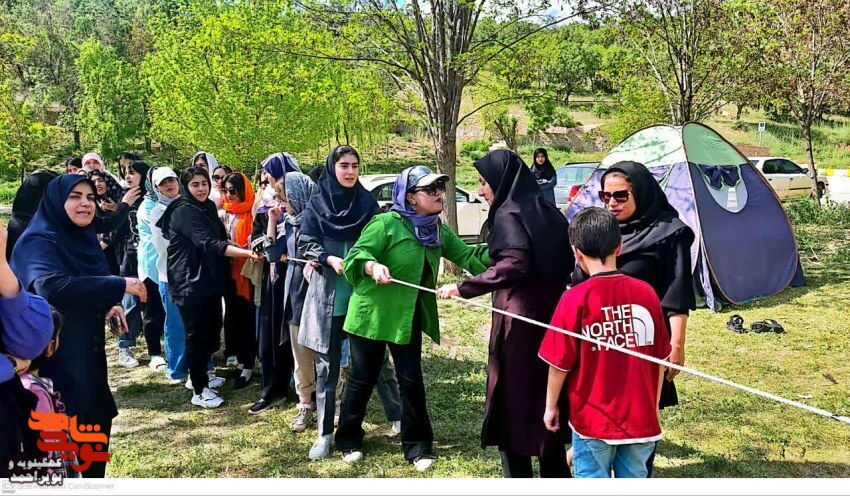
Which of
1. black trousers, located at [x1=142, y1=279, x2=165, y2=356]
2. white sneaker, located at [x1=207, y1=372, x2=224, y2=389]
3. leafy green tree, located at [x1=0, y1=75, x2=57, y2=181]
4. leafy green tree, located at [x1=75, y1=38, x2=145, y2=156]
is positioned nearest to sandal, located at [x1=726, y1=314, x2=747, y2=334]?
white sneaker, located at [x1=207, y1=372, x2=224, y2=389]

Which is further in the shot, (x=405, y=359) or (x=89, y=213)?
(x=405, y=359)

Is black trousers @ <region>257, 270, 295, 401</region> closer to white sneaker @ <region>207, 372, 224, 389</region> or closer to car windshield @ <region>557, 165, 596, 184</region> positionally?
white sneaker @ <region>207, 372, 224, 389</region>

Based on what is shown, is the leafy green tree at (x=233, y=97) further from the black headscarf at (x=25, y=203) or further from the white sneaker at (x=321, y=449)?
the white sneaker at (x=321, y=449)

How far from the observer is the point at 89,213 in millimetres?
3320

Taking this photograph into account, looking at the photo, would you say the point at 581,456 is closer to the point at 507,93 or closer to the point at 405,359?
the point at 405,359

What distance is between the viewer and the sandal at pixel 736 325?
6906mm

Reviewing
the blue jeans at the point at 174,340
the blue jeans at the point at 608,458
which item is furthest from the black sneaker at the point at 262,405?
the blue jeans at the point at 608,458

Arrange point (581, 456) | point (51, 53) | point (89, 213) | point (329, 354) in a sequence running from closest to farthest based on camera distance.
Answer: point (581, 456) → point (89, 213) → point (329, 354) → point (51, 53)

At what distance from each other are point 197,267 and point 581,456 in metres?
3.38

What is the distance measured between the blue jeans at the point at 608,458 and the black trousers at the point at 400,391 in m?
1.38

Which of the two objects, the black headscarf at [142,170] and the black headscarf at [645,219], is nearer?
the black headscarf at [645,219]

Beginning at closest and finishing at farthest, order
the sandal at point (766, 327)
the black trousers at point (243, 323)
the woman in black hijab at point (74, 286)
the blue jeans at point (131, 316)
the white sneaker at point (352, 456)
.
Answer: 1. the woman in black hijab at point (74, 286)
2. the white sneaker at point (352, 456)
3. the black trousers at point (243, 323)
4. the blue jeans at point (131, 316)
5. the sandal at point (766, 327)

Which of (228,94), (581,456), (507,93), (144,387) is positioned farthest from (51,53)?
(581,456)

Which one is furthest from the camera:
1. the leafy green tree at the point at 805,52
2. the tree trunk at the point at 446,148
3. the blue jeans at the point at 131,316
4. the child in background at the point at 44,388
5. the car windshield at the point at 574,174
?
the car windshield at the point at 574,174
